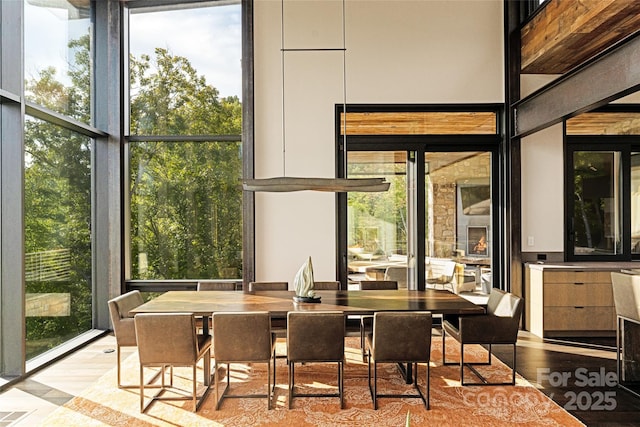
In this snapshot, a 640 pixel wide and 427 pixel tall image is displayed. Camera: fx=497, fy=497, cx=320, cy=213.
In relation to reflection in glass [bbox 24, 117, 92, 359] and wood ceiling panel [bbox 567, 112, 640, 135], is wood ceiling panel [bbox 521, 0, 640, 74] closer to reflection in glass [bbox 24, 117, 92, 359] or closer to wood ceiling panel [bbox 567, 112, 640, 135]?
wood ceiling panel [bbox 567, 112, 640, 135]

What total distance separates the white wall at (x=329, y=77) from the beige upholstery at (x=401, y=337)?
2.77 metres

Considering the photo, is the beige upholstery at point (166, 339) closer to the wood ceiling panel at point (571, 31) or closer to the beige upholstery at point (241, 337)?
the beige upholstery at point (241, 337)

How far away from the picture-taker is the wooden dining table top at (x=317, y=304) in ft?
13.3

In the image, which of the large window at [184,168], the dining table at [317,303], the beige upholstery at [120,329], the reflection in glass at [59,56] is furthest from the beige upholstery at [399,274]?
the reflection in glass at [59,56]

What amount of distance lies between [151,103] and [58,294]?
2677 millimetres

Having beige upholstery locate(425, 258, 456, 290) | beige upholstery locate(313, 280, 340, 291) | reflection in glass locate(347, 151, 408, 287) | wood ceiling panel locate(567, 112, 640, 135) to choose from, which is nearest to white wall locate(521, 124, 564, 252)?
wood ceiling panel locate(567, 112, 640, 135)

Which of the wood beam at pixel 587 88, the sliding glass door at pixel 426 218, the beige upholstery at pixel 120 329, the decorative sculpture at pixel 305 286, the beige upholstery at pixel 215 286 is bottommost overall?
the beige upholstery at pixel 120 329

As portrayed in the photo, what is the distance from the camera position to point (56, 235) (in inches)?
213

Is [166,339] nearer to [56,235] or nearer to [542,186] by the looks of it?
[56,235]

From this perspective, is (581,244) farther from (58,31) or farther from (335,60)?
(58,31)

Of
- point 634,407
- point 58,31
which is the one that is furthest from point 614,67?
point 58,31

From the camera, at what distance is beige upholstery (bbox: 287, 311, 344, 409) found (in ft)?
12.1

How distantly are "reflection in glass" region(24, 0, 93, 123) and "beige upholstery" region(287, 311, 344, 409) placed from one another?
354 cm

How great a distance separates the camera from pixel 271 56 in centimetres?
648
